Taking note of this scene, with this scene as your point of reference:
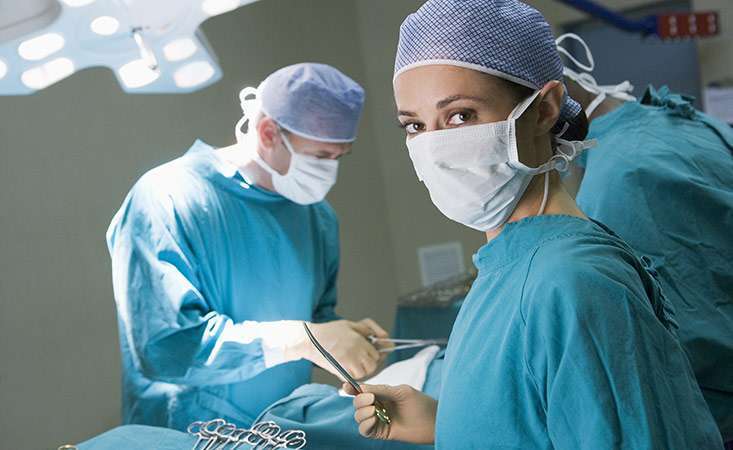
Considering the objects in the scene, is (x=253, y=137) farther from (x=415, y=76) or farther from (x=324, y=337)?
(x=415, y=76)

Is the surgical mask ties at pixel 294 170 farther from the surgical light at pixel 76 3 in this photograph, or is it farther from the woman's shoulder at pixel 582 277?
the woman's shoulder at pixel 582 277

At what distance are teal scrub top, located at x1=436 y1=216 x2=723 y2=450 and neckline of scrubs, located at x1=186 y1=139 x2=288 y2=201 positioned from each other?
1.01 meters

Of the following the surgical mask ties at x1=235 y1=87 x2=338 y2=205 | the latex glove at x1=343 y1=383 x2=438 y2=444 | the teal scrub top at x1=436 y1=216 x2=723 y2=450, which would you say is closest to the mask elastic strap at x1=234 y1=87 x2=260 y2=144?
the surgical mask ties at x1=235 y1=87 x2=338 y2=205

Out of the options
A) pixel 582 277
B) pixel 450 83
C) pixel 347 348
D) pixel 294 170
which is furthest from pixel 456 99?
pixel 294 170

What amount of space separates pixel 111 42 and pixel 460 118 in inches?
30.9

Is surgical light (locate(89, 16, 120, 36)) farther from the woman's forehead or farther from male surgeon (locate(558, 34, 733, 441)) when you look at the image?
male surgeon (locate(558, 34, 733, 441))

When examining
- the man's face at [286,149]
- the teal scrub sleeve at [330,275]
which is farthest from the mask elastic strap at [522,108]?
the teal scrub sleeve at [330,275]

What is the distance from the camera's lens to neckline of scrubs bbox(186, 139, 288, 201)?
6.81ft

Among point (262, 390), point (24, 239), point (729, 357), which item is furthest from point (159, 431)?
point (729, 357)

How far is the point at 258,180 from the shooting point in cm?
215

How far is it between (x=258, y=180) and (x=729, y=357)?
1.18 m

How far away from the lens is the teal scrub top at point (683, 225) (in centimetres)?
171

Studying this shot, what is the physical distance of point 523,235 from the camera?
1.24 m

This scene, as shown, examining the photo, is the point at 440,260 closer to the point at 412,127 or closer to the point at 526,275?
the point at 412,127
